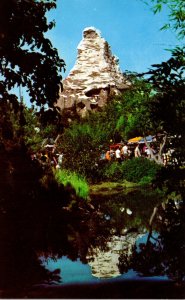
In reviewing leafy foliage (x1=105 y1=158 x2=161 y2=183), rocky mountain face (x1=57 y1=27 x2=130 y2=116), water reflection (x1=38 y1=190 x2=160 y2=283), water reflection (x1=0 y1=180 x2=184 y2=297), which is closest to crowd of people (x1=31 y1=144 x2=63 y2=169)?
water reflection (x1=0 y1=180 x2=184 y2=297)

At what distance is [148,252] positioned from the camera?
7.00 m

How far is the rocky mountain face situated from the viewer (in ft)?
216

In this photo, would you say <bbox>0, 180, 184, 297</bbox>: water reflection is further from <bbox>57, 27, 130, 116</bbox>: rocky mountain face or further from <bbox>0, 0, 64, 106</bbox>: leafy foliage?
<bbox>57, 27, 130, 116</bbox>: rocky mountain face

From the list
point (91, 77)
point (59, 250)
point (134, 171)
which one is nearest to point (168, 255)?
point (59, 250)

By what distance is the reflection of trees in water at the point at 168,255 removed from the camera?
5082mm

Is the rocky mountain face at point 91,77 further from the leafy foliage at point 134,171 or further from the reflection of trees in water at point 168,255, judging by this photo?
the reflection of trees in water at point 168,255

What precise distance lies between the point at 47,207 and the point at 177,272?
7.00ft

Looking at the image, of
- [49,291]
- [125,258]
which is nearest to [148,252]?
[125,258]

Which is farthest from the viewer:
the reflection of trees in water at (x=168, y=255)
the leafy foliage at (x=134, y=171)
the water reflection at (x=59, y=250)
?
the leafy foliage at (x=134, y=171)

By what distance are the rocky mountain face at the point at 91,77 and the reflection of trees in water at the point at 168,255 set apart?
178 feet

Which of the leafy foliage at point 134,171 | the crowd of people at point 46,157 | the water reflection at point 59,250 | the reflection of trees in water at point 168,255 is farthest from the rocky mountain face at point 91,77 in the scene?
the reflection of trees in water at point 168,255

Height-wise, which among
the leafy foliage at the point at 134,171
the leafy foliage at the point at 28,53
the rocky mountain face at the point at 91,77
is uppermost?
the rocky mountain face at the point at 91,77

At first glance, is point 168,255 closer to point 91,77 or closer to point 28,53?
point 28,53

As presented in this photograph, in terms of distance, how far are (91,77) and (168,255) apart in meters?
74.3
